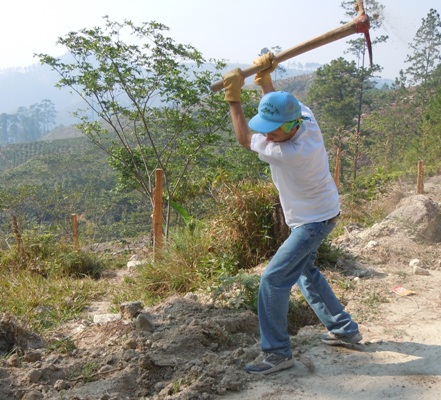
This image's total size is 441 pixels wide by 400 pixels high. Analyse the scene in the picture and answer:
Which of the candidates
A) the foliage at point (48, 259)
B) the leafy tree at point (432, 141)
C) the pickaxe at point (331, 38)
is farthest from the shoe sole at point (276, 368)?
the leafy tree at point (432, 141)

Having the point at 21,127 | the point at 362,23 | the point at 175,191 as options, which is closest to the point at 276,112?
the point at 362,23

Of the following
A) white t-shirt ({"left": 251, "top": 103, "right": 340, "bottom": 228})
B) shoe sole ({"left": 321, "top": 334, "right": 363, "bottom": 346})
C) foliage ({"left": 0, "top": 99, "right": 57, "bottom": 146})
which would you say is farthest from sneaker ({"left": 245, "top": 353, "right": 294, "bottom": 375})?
foliage ({"left": 0, "top": 99, "right": 57, "bottom": 146})

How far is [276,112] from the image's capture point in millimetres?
2676

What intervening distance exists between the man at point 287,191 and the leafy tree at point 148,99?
10272 mm

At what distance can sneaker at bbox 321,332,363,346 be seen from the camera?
10.3 ft

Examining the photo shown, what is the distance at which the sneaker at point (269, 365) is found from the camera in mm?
2814

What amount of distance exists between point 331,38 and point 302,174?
1105 mm

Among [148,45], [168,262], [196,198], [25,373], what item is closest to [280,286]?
[25,373]

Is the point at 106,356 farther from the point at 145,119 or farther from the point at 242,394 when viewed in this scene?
the point at 145,119

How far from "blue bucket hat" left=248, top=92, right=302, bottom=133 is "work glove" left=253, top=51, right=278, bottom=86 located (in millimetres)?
591

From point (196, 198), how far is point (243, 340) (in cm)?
1010

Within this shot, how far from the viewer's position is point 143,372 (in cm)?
287

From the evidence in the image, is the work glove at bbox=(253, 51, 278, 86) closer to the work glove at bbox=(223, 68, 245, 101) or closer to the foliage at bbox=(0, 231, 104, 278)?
the work glove at bbox=(223, 68, 245, 101)

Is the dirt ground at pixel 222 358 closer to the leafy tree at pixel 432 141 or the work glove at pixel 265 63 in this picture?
the work glove at pixel 265 63
